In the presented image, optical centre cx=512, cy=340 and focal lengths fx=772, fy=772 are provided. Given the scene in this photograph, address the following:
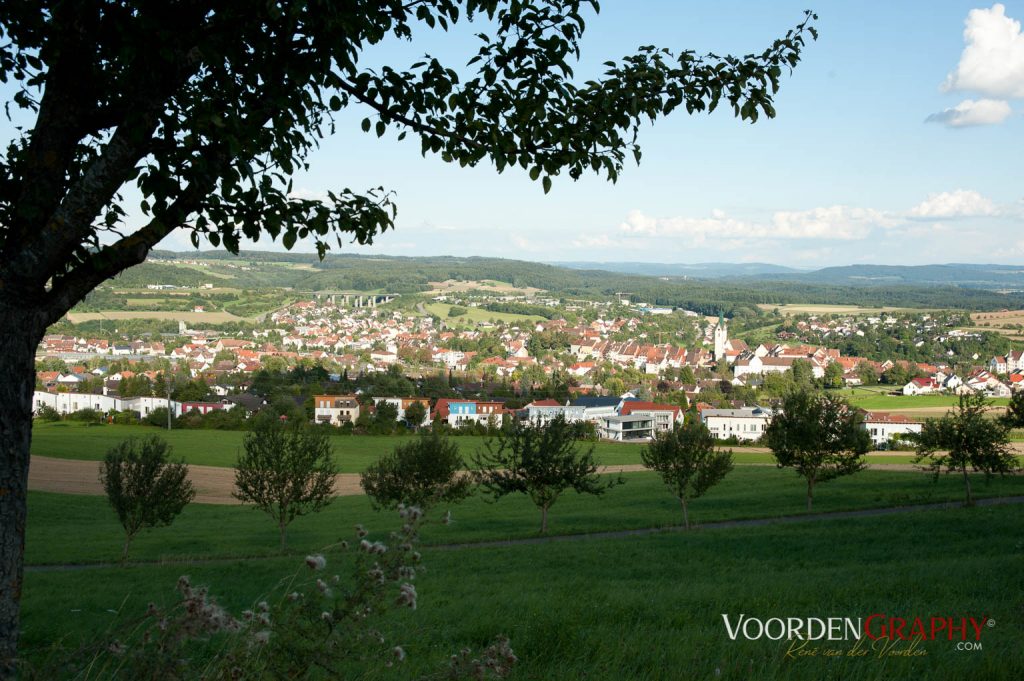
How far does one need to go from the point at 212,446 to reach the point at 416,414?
78.5 ft

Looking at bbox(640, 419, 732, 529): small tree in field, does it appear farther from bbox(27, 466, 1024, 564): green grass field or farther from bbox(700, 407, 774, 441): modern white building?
bbox(700, 407, 774, 441): modern white building

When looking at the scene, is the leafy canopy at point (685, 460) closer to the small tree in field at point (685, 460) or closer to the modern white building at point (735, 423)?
the small tree in field at point (685, 460)

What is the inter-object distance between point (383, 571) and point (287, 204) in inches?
74.6

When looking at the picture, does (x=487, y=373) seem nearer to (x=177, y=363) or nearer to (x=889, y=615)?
(x=177, y=363)

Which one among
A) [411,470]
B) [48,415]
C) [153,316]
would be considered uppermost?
[153,316]

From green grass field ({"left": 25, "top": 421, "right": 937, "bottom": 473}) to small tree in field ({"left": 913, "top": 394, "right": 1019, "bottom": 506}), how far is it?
86.7ft

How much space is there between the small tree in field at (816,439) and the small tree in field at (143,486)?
24415 mm

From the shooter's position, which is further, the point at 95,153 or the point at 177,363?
the point at 177,363

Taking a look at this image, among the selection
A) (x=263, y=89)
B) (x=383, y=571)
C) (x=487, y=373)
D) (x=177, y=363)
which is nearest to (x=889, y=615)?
(x=383, y=571)

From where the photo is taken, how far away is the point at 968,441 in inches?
1228

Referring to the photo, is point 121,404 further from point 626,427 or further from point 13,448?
point 13,448

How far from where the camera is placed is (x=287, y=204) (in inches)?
154

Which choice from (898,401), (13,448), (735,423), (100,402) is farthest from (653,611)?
(898,401)

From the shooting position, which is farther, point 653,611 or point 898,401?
point 898,401
